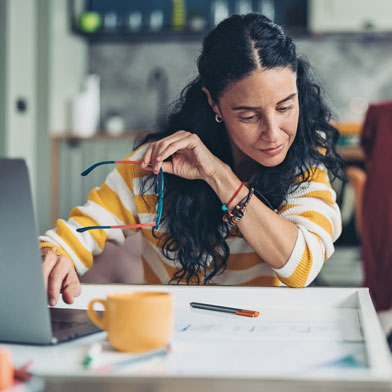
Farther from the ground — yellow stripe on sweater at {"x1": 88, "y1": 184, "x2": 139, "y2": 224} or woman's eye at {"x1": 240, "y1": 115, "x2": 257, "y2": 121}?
woman's eye at {"x1": 240, "y1": 115, "x2": 257, "y2": 121}

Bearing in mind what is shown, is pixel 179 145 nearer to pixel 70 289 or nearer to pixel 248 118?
pixel 248 118

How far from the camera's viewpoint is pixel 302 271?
1103 mm

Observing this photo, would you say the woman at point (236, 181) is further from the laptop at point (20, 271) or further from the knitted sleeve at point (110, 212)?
the laptop at point (20, 271)

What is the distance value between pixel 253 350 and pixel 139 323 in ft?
0.42

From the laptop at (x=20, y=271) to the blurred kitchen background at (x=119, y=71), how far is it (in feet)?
9.69

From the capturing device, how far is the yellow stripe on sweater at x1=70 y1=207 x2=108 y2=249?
124 cm

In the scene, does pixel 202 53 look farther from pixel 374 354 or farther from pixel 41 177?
pixel 41 177

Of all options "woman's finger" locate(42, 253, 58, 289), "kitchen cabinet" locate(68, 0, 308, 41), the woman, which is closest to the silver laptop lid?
"woman's finger" locate(42, 253, 58, 289)

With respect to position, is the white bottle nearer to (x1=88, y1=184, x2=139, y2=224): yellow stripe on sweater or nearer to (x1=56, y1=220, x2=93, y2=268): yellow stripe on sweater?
(x1=88, y1=184, x2=139, y2=224): yellow stripe on sweater

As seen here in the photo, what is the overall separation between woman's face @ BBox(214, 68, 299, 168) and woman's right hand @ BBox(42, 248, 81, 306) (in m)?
0.45

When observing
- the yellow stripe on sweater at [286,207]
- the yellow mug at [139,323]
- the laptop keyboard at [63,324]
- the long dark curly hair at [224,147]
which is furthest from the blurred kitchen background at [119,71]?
the yellow mug at [139,323]

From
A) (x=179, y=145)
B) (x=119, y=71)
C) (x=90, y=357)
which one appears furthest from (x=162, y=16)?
(x=90, y=357)

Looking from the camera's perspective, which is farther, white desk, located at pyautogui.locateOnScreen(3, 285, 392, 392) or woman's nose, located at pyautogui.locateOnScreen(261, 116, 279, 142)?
woman's nose, located at pyautogui.locateOnScreen(261, 116, 279, 142)

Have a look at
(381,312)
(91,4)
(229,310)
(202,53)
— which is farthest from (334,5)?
(229,310)
